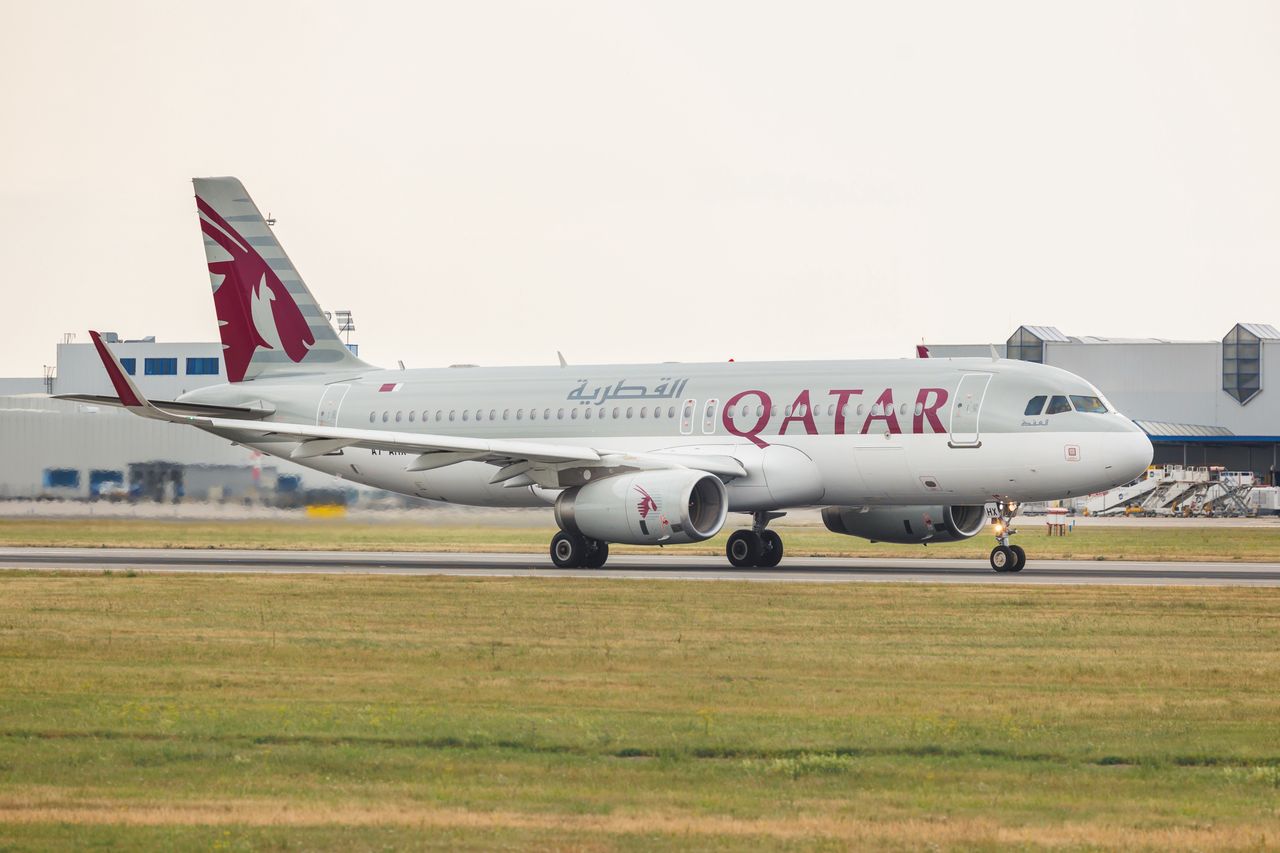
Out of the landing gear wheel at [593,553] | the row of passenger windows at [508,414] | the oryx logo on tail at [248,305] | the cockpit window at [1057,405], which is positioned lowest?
the landing gear wheel at [593,553]

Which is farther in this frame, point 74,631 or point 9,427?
point 9,427

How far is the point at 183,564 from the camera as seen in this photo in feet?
122

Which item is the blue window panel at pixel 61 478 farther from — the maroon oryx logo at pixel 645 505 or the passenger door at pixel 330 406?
the maroon oryx logo at pixel 645 505

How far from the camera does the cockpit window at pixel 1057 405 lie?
1384 inches

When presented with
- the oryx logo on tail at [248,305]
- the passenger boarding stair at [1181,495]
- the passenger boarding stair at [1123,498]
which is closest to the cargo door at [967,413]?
the oryx logo on tail at [248,305]

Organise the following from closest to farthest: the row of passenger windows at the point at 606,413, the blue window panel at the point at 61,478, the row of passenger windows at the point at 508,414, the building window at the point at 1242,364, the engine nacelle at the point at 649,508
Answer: the engine nacelle at the point at 649,508 < the row of passenger windows at the point at 606,413 < the row of passenger windows at the point at 508,414 < the blue window panel at the point at 61,478 < the building window at the point at 1242,364

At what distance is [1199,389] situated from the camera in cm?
10025

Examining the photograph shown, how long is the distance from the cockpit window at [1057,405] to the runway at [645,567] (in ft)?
10.5

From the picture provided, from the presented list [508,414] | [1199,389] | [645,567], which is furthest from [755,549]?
[1199,389]

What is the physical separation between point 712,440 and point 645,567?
3.11 metres

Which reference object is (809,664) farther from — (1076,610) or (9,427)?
(9,427)

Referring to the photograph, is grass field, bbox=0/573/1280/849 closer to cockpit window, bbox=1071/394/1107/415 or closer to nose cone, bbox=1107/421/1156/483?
nose cone, bbox=1107/421/1156/483

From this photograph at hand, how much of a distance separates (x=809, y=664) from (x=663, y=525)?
15.2 metres

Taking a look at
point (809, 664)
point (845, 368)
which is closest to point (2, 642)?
point (809, 664)
